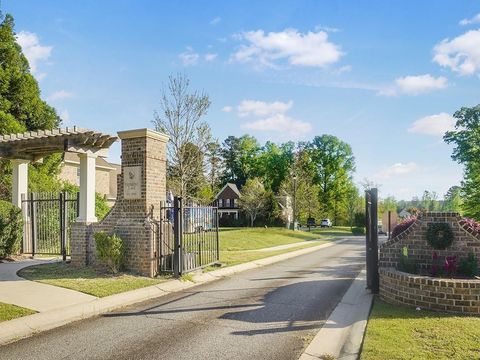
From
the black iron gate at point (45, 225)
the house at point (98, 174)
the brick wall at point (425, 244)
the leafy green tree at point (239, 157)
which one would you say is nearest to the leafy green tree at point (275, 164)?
the leafy green tree at point (239, 157)

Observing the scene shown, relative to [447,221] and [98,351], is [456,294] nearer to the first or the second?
[447,221]

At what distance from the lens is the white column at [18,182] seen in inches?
589

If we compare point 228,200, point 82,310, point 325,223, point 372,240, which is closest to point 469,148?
point 372,240

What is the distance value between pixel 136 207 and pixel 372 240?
644cm

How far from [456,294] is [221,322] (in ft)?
14.1

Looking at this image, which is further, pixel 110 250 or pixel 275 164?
pixel 275 164

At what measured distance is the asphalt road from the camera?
567 cm

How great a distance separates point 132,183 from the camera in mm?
11719

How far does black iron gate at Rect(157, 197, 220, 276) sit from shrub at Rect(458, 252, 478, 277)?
6925 mm

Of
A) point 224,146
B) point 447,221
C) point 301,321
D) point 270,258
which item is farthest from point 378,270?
point 224,146

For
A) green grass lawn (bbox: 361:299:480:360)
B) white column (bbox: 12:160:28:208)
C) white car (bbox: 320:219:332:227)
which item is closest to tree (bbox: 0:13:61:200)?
white column (bbox: 12:160:28:208)

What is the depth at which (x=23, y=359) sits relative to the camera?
5402 mm

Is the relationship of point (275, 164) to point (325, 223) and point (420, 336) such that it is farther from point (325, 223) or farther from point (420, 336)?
point (420, 336)

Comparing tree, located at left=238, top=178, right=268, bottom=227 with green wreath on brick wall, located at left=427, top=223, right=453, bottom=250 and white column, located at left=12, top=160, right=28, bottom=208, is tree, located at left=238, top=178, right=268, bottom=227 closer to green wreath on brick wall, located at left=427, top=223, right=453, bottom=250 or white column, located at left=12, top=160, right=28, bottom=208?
white column, located at left=12, top=160, right=28, bottom=208
